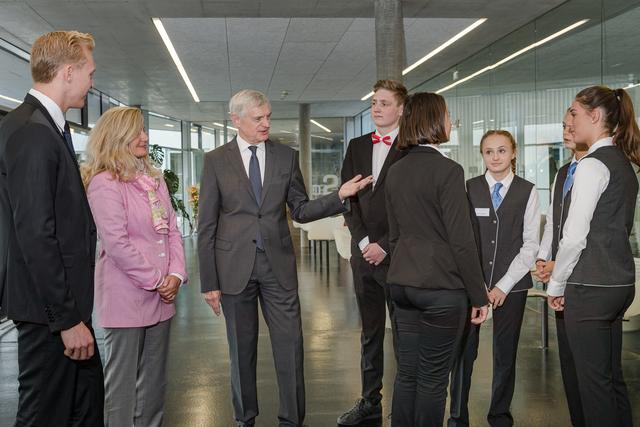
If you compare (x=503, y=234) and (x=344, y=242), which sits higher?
(x=503, y=234)

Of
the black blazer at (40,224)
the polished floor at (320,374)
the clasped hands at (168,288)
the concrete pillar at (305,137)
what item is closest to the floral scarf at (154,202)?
the clasped hands at (168,288)

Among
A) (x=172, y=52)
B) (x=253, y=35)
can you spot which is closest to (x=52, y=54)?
(x=253, y=35)

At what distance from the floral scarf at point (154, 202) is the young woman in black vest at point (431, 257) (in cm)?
105

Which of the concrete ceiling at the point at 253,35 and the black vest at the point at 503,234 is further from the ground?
the concrete ceiling at the point at 253,35

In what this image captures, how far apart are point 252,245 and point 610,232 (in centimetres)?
175

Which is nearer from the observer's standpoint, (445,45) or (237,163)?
(237,163)

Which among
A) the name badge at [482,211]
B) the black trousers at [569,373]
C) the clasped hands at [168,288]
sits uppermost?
the name badge at [482,211]

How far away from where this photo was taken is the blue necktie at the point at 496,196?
3.71 meters

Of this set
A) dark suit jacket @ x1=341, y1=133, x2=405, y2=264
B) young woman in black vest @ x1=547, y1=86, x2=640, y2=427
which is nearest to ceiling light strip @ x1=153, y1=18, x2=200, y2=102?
dark suit jacket @ x1=341, y1=133, x2=405, y2=264

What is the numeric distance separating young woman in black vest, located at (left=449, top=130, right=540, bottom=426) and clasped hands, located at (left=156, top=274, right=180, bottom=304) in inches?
62.9

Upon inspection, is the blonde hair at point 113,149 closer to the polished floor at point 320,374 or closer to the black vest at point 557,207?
the polished floor at point 320,374

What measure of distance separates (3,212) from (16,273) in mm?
215

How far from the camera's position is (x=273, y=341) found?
12.0 feet

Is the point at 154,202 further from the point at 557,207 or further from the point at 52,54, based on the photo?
the point at 557,207
